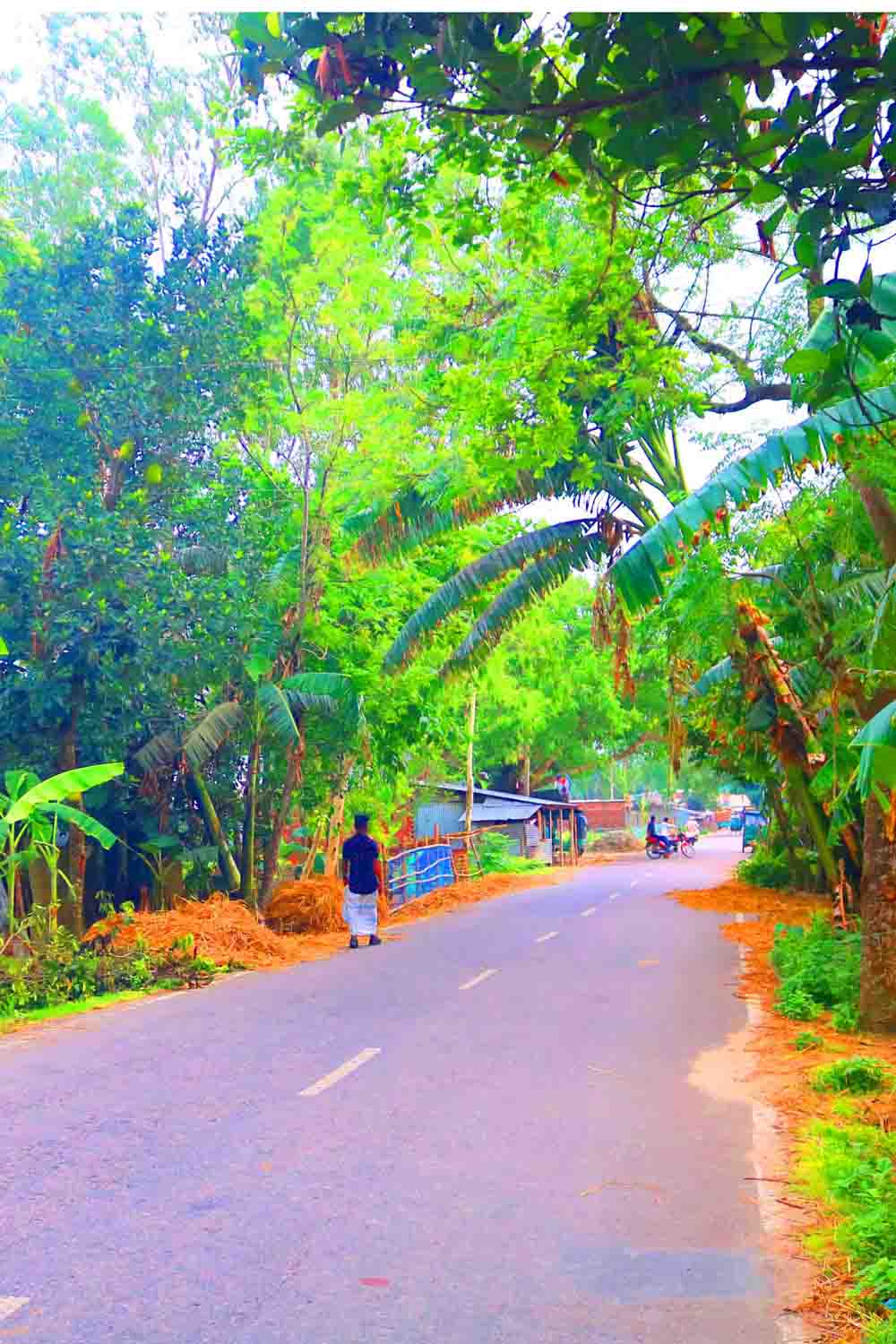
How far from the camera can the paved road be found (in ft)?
15.2

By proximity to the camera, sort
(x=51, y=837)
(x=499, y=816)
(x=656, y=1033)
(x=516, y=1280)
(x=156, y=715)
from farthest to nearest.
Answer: (x=499, y=816)
(x=156, y=715)
(x=51, y=837)
(x=656, y=1033)
(x=516, y=1280)

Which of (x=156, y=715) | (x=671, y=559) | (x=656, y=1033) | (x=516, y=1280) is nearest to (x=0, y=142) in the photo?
(x=156, y=715)

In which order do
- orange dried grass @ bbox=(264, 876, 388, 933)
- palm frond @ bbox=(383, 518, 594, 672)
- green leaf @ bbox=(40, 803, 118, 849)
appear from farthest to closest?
orange dried grass @ bbox=(264, 876, 388, 933), palm frond @ bbox=(383, 518, 594, 672), green leaf @ bbox=(40, 803, 118, 849)

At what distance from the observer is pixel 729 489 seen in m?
11.0

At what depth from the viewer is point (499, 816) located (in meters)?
50.0

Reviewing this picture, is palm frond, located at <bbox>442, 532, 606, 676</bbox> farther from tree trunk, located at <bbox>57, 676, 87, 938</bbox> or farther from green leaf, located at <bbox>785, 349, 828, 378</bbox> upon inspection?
green leaf, located at <bbox>785, 349, 828, 378</bbox>

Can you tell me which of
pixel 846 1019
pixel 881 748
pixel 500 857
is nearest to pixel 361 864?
pixel 846 1019

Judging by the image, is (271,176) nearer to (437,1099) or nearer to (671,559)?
(671,559)

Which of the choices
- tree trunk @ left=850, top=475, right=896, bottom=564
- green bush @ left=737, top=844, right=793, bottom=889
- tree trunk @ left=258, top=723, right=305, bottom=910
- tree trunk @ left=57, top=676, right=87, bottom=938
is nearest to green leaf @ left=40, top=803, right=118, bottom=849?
tree trunk @ left=57, top=676, right=87, bottom=938

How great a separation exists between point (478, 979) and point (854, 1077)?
6.69 metres

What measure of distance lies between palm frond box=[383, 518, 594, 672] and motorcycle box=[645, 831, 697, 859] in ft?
131

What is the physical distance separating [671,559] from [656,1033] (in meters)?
4.56

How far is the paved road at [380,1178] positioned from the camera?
15.2 feet

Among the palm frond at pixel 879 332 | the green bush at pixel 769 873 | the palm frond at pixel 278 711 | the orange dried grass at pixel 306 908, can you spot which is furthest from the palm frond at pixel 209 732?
the green bush at pixel 769 873
